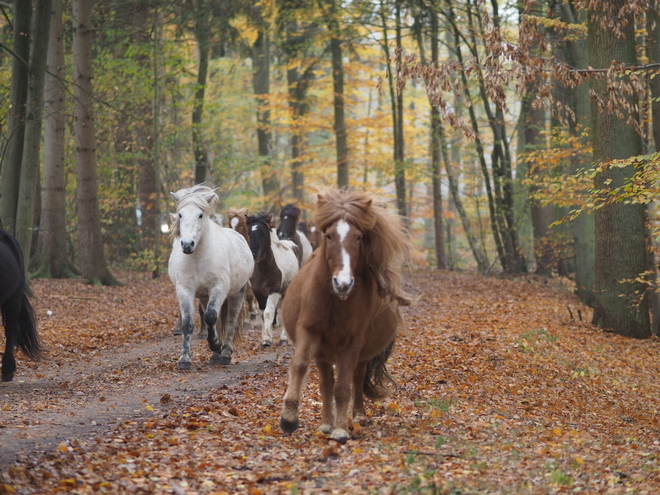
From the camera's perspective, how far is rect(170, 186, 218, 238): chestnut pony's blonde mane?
1022 cm

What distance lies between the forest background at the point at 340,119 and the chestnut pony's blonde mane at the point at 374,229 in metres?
0.51

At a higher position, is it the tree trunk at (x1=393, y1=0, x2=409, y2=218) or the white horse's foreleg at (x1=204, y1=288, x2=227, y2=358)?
the tree trunk at (x1=393, y1=0, x2=409, y2=218)

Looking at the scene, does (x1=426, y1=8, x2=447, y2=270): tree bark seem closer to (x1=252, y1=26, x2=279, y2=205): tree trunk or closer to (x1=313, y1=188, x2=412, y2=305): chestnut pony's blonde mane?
(x1=252, y1=26, x2=279, y2=205): tree trunk

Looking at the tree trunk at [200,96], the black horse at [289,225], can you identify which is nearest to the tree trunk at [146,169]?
the tree trunk at [200,96]

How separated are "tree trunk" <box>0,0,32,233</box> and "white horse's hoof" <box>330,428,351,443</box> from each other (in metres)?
9.57

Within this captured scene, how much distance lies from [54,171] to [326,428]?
1607 centimetres

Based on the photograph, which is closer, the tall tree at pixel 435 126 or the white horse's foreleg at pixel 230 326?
the white horse's foreleg at pixel 230 326

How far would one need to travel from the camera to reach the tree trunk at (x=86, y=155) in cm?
1895

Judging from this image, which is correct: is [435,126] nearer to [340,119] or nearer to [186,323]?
[340,119]

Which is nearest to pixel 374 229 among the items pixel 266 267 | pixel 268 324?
pixel 268 324

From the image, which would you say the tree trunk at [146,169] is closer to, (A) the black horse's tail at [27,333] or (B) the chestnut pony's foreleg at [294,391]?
(A) the black horse's tail at [27,333]

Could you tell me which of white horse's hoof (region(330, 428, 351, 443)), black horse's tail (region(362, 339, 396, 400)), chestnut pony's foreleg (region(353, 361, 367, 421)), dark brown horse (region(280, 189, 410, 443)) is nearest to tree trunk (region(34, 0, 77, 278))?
black horse's tail (region(362, 339, 396, 400))

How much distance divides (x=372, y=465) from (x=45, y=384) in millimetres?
5242

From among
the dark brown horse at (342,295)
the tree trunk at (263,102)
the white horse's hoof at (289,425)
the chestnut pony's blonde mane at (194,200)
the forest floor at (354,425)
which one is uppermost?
the tree trunk at (263,102)
